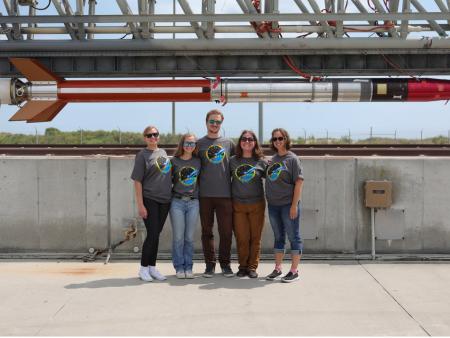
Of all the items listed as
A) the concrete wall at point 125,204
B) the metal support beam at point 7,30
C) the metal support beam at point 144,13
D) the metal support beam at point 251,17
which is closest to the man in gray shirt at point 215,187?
the concrete wall at point 125,204

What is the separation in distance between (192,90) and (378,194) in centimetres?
711

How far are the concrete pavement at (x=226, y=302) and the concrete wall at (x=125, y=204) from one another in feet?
1.77

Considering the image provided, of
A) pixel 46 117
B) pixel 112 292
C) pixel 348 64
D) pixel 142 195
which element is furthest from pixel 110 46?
pixel 112 292

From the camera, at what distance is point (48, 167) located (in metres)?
6.39

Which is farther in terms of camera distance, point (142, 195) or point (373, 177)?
point (373, 177)

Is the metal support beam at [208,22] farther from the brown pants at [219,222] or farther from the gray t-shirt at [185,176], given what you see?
the brown pants at [219,222]

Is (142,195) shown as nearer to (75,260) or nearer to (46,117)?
(75,260)

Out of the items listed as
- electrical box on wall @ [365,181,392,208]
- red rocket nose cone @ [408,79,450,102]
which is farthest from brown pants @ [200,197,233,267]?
red rocket nose cone @ [408,79,450,102]

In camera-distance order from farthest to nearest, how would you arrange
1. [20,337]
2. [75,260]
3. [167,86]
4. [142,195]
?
1. [167,86]
2. [75,260]
3. [142,195]
4. [20,337]

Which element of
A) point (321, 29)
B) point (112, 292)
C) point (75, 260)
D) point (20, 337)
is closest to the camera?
point (20, 337)

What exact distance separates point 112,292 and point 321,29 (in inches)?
325

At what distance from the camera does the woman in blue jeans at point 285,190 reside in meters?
5.15

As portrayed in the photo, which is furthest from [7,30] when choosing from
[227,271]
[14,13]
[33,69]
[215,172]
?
[227,271]

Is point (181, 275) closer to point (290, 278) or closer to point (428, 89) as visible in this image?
point (290, 278)
